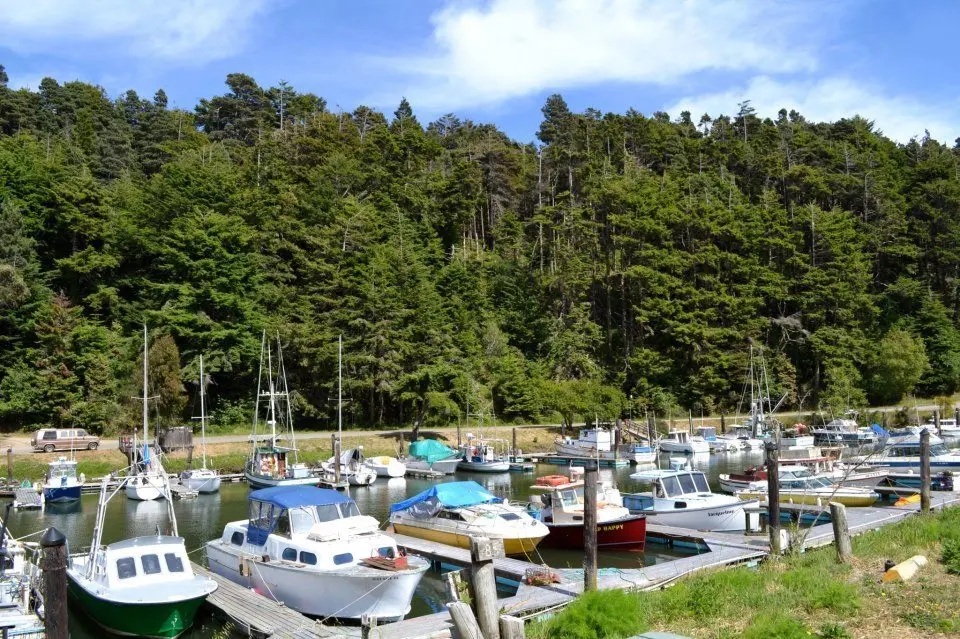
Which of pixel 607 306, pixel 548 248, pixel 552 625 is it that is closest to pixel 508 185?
pixel 548 248

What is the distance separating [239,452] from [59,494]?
13248 millimetres

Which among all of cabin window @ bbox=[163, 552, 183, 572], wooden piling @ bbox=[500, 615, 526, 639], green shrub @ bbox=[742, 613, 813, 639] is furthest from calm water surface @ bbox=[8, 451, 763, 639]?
green shrub @ bbox=[742, 613, 813, 639]

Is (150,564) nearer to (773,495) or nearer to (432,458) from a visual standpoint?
(773,495)

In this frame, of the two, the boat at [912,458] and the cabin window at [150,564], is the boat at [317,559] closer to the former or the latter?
the cabin window at [150,564]

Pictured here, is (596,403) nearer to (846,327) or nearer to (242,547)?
(846,327)

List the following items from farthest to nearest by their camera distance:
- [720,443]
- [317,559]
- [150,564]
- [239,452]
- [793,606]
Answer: [720,443] < [239,452] < [317,559] < [150,564] < [793,606]

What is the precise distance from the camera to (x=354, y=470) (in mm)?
42812

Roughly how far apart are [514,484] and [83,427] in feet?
97.2

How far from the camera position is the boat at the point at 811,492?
95.5 ft

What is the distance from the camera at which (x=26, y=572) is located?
18.7 meters

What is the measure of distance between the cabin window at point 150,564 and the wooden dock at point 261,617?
1.41 meters

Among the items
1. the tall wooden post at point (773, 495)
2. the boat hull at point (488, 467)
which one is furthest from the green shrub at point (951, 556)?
the boat hull at point (488, 467)

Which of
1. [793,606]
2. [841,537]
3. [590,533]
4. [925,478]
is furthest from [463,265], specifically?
[793,606]

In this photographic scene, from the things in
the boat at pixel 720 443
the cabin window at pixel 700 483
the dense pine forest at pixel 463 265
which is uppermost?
the dense pine forest at pixel 463 265
